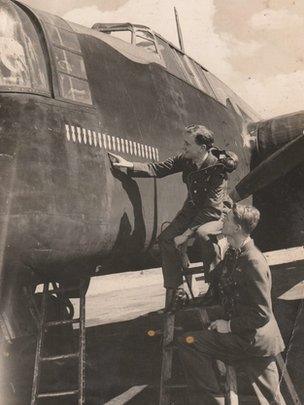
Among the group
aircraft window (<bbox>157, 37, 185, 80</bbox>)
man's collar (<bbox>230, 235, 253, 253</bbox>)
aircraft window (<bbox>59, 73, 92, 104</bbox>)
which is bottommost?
man's collar (<bbox>230, 235, 253, 253</bbox>)

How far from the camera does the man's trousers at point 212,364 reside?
13.3 feet

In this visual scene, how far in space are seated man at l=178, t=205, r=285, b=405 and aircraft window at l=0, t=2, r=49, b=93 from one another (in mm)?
2139

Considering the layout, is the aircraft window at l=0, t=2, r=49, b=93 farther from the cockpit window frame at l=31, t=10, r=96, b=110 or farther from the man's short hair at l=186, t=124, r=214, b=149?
the man's short hair at l=186, t=124, r=214, b=149

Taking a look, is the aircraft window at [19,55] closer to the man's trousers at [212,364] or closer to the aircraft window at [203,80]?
the man's trousers at [212,364]

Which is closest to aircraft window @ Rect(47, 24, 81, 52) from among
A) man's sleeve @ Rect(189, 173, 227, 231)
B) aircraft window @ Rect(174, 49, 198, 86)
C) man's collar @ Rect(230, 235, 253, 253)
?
man's sleeve @ Rect(189, 173, 227, 231)

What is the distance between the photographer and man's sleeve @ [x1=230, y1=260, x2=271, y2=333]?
4.00 m

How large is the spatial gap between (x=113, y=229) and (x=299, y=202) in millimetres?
4236

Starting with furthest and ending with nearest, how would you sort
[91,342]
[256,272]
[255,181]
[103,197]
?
1. [91,342]
2. [255,181]
3. [103,197]
4. [256,272]

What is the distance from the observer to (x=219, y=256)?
5.07 metres

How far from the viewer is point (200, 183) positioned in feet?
17.4

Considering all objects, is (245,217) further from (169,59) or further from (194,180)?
(169,59)

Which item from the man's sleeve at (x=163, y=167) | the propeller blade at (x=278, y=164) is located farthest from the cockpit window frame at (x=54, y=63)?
the propeller blade at (x=278, y=164)

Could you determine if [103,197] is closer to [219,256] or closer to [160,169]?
[160,169]

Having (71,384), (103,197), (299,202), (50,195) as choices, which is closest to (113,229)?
(103,197)
